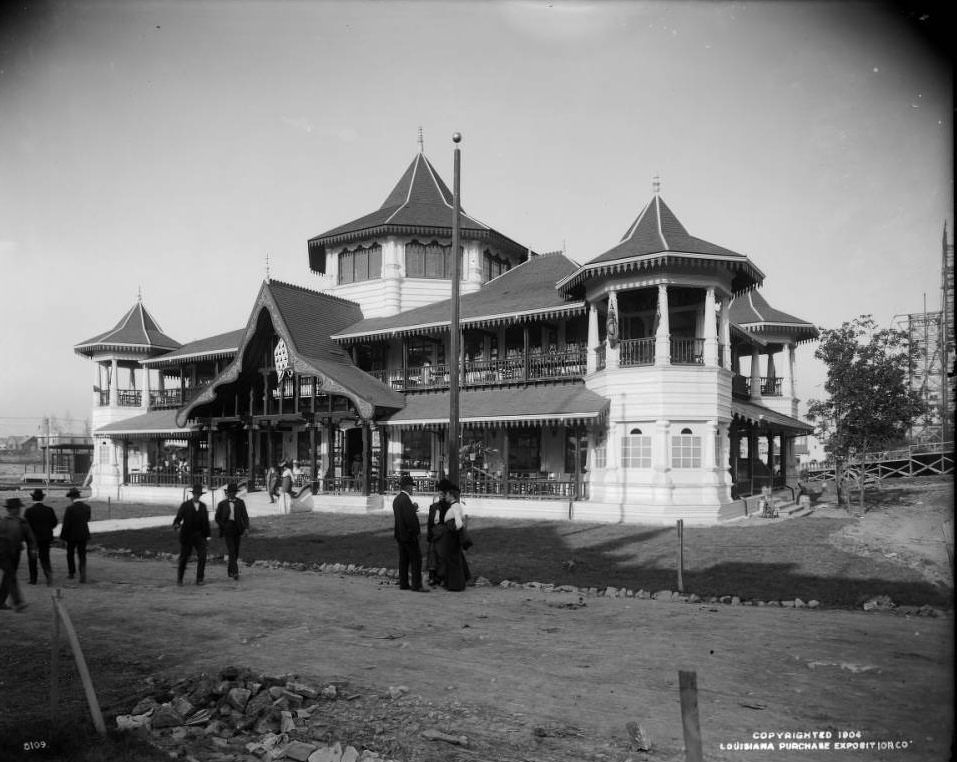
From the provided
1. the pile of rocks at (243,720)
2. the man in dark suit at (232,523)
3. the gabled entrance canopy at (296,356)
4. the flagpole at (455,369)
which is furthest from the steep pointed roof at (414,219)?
the pile of rocks at (243,720)

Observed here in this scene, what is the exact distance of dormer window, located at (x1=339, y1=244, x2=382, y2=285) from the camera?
1297 inches

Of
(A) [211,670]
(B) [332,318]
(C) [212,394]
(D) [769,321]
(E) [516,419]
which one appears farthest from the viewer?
(D) [769,321]

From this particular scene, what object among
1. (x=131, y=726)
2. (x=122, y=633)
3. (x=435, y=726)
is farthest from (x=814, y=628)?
(x=122, y=633)

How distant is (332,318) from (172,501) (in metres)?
10.9

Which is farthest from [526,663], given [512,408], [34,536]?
[512,408]

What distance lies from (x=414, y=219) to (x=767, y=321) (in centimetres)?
1715

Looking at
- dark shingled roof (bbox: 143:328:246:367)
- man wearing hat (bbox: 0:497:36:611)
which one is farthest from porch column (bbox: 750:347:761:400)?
man wearing hat (bbox: 0:497:36:611)

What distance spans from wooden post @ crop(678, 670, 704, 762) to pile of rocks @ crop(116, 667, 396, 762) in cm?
230

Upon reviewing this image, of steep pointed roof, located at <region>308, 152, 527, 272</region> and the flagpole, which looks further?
steep pointed roof, located at <region>308, 152, 527, 272</region>

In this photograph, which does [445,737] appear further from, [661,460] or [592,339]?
[592,339]

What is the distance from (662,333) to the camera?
2147 cm

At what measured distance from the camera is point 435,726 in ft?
18.2

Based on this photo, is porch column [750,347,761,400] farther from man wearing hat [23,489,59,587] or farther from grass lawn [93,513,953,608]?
man wearing hat [23,489,59,587]

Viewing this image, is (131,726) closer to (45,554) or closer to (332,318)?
(45,554)
